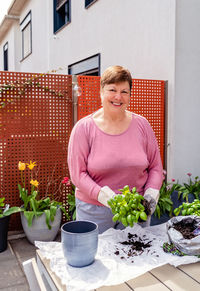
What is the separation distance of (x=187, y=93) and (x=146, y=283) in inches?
122

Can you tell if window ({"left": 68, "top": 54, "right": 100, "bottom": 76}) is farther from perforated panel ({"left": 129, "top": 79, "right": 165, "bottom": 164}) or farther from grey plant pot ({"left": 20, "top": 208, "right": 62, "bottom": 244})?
grey plant pot ({"left": 20, "top": 208, "right": 62, "bottom": 244})

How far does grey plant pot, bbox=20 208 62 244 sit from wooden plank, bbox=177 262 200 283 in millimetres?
2307

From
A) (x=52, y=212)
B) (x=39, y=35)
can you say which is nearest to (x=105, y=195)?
(x=52, y=212)

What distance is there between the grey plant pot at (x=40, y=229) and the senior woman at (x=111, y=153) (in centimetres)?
165

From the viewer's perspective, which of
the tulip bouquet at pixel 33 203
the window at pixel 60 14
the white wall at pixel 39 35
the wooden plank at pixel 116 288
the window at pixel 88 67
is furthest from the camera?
the white wall at pixel 39 35

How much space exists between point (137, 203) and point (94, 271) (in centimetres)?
29

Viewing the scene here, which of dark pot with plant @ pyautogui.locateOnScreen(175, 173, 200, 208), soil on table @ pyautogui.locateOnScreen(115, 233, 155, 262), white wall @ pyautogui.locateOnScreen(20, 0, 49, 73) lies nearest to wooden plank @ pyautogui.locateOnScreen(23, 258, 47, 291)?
soil on table @ pyautogui.locateOnScreen(115, 233, 155, 262)

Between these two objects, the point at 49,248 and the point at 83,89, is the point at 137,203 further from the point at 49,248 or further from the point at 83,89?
the point at 83,89

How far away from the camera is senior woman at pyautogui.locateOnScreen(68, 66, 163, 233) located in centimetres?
160

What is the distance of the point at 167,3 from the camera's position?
12.4 ft

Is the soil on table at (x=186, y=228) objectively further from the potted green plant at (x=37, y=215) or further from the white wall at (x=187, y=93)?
the white wall at (x=187, y=93)

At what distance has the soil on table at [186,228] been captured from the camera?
4.14 ft

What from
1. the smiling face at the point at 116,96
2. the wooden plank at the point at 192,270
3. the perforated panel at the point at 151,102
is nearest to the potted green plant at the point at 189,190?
the perforated panel at the point at 151,102

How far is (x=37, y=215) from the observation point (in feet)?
10.7
